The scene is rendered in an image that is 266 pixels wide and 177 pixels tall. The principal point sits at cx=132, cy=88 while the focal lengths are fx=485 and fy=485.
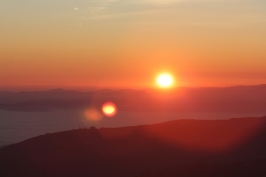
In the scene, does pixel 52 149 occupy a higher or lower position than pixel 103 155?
higher

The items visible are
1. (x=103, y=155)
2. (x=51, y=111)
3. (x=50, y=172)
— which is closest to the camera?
(x=50, y=172)

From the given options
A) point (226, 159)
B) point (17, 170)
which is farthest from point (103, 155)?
point (226, 159)

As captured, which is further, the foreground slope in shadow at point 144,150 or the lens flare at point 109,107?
the lens flare at point 109,107

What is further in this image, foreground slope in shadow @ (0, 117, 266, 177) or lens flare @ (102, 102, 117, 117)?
lens flare @ (102, 102, 117, 117)

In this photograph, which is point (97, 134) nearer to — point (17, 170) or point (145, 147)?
point (145, 147)

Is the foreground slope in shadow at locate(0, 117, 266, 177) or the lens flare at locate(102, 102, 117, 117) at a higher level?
the lens flare at locate(102, 102, 117, 117)

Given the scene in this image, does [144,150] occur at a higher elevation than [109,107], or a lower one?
lower

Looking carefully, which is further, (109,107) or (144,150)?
(109,107)

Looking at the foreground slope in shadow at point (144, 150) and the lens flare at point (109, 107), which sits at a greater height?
the lens flare at point (109, 107)
